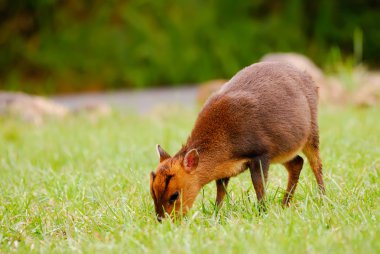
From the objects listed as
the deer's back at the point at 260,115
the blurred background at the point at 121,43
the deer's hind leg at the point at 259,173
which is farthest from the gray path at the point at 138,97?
the deer's hind leg at the point at 259,173

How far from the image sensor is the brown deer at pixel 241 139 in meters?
4.21

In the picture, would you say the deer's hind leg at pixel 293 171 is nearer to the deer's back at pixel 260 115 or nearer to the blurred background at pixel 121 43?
the deer's back at pixel 260 115

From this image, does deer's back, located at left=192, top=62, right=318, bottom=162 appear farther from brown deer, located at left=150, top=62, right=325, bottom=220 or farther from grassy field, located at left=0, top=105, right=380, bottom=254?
grassy field, located at left=0, top=105, right=380, bottom=254

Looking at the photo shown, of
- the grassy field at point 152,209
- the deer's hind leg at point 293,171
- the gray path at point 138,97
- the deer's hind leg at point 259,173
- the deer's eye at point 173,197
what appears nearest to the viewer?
the grassy field at point 152,209

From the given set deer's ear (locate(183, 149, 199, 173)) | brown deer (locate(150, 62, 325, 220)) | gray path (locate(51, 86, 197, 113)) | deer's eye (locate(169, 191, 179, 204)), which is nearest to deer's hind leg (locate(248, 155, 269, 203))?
brown deer (locate(150, 62, 325, 220))

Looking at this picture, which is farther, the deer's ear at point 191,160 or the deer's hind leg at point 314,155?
the deer's hind leg at point 314,155

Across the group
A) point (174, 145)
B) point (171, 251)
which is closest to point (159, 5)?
point (174, 145)

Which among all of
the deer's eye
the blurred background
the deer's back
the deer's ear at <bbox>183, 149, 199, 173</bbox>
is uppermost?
the deer's back

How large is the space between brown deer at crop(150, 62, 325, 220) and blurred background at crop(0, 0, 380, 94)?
40.0ft

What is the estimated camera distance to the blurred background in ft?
54.5

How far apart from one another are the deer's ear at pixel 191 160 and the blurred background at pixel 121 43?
12513 millimetres

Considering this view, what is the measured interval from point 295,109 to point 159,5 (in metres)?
12.8

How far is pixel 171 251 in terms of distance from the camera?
3.35m

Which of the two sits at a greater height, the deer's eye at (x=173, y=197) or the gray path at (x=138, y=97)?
the deer's eye at (x=173, y=197)
